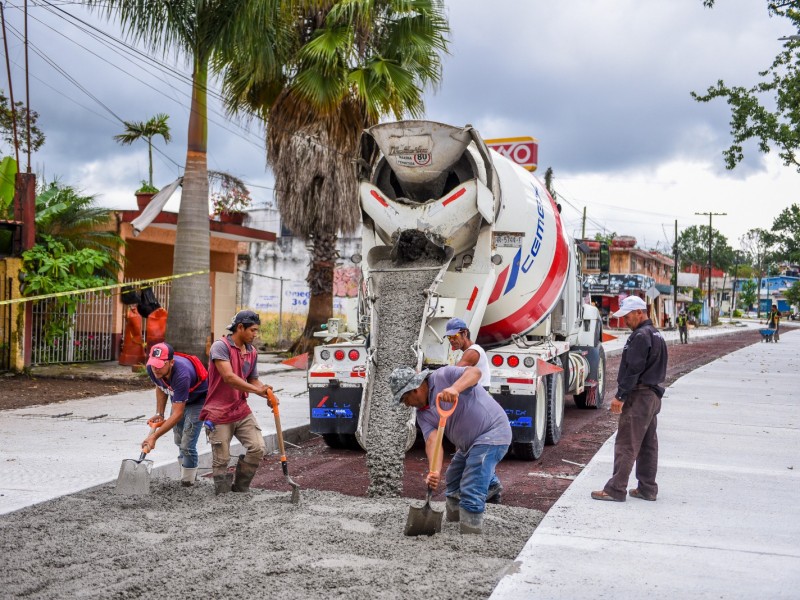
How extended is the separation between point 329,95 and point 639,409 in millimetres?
12653

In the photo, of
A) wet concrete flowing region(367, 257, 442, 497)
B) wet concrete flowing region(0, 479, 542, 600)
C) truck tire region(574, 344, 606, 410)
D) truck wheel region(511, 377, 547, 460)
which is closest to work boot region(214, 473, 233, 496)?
wet concrete flowing region(0, 479, 542, 600)

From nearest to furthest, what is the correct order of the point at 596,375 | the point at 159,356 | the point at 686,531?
the point at 686,531, the point at 159,356, the point at 596,375

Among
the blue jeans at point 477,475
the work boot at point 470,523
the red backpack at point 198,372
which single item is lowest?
the work boot at point 470,523

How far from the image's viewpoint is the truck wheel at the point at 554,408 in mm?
10367

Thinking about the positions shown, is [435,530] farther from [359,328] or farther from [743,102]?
[743,102]

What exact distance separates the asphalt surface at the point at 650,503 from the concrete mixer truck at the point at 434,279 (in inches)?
40.8

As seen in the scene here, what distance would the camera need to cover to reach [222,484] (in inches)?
Answer: 293

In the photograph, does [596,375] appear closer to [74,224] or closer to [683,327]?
[74,224]

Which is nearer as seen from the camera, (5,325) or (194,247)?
(194,247)

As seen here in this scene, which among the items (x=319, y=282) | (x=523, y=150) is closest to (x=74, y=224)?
(x=319, y=282)

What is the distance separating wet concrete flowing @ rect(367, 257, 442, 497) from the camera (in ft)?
25.6

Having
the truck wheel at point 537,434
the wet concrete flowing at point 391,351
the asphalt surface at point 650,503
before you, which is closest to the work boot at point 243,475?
the wet concrete flowing at point 391,351

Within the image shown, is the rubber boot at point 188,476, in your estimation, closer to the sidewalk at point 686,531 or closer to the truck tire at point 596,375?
the sidewalk at point 686,531

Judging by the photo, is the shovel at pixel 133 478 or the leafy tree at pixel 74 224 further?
the leafy tree at pixel 74 224
